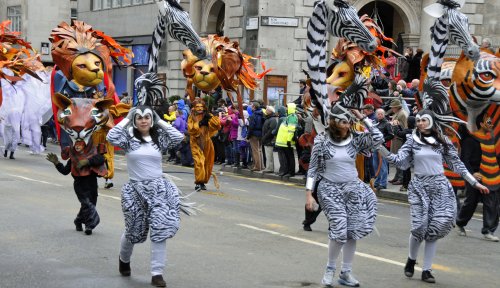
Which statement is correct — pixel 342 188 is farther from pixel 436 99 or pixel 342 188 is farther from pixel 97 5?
pixel 97 5

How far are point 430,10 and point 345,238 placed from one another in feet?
16.2

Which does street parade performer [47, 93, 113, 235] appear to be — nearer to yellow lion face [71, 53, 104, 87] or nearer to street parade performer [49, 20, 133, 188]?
street parade performer [49, 20, 133, 188]

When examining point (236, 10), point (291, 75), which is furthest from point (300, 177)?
point (236, 10)

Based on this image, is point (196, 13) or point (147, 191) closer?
point (147, 191)

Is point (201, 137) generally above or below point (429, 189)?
below

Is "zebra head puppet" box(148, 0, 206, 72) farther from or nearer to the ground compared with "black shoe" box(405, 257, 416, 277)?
farther from the ground

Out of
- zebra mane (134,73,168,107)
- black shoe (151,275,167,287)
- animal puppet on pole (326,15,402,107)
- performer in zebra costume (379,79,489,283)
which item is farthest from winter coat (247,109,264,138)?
black shoe (151,275,167,287)

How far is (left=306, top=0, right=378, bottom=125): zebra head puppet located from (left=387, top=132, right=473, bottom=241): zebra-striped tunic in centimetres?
191

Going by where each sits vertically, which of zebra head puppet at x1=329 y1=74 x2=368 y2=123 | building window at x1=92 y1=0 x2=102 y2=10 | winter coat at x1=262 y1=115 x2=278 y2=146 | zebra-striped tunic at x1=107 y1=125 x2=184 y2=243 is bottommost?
winter coat at x1=262 y1=115 x2=278 y2=146

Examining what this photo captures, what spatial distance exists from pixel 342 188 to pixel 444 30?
4.49 metres

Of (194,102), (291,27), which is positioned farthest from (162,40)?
(291,27)

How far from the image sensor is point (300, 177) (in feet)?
77.7

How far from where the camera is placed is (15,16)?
204ft

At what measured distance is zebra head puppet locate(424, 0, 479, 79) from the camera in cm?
1344
